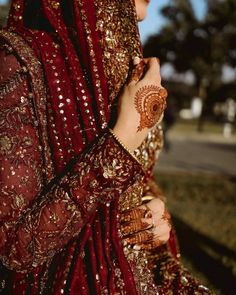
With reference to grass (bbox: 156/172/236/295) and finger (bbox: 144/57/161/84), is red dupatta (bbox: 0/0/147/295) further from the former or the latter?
grass (bbox: 156/172/236/295)

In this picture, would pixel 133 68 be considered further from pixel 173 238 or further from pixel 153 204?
pixel 173 238

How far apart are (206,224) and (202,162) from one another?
8.78 metres

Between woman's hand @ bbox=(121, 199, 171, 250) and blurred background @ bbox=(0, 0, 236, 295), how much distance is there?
1.26 ft

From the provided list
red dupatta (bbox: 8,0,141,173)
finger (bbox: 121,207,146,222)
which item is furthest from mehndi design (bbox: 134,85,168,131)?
finger (bbox: 121,207,146,222)

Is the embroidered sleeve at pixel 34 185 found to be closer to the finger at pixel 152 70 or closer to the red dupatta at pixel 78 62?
the red dupatta at pixel 78 62

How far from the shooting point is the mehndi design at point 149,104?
44.3 inches

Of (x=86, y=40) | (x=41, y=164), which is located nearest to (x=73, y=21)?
(x=86, y=40)

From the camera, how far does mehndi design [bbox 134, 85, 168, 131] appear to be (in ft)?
3.69

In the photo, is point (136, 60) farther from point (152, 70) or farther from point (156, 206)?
point (156, 206)

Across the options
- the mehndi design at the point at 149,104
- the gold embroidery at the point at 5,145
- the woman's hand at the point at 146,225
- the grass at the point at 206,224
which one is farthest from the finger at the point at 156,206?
the grass at the point at 206,224

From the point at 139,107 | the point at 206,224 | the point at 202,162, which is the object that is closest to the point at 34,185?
the point at 139,107

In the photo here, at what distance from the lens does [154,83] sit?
1.16 meters

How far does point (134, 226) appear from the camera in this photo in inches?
51.6

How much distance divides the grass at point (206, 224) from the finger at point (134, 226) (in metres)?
3.20
